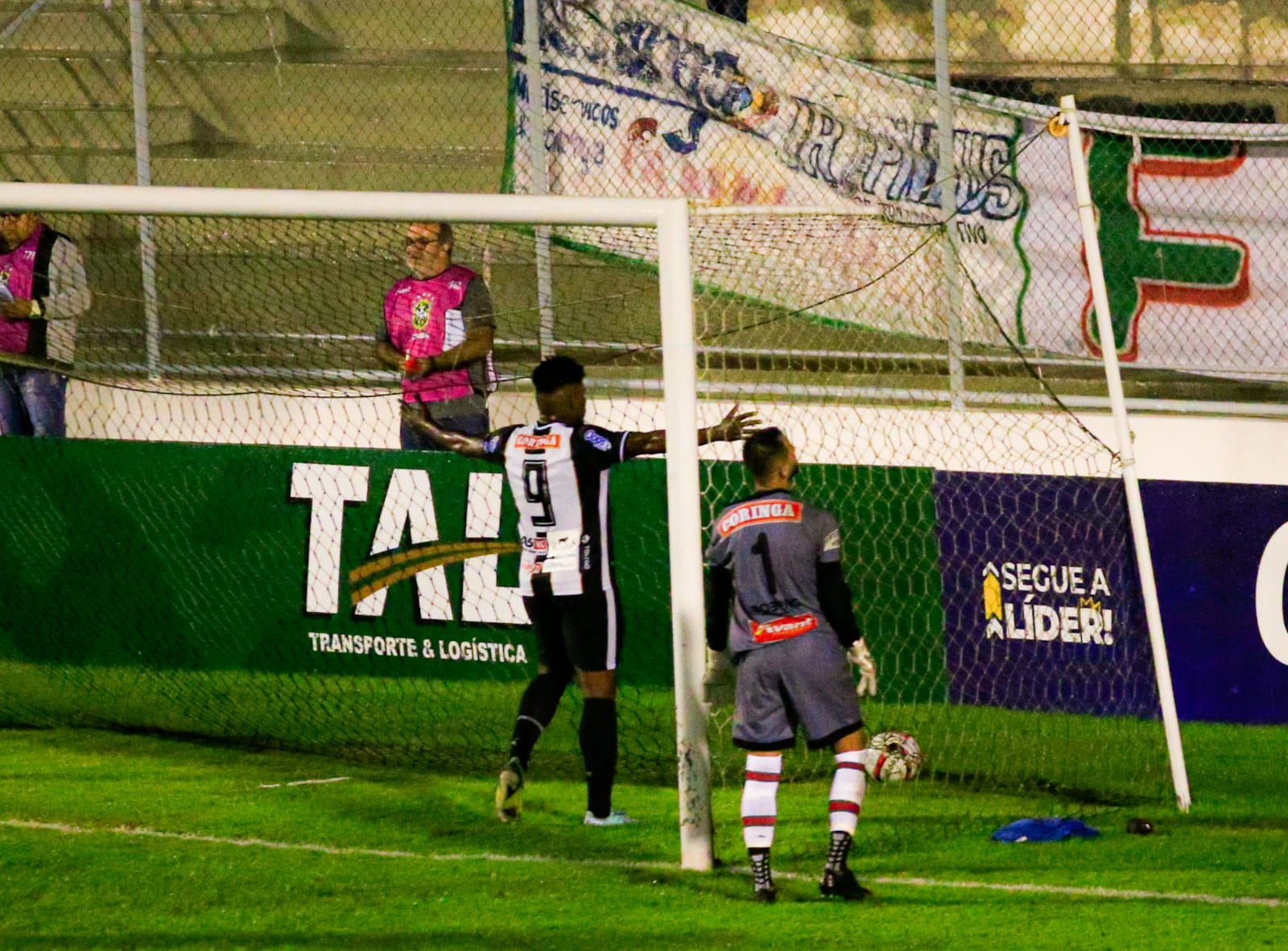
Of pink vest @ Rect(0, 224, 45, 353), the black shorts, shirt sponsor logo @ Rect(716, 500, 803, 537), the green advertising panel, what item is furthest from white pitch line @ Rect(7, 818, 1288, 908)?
pink vest @ Rect(0, 224, 45, 353)

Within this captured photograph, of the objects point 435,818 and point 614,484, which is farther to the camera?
point 614,484

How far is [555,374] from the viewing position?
23.4 feet

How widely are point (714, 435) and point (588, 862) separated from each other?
1.50m

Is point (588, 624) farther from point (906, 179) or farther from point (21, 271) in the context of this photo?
point (21, 271)

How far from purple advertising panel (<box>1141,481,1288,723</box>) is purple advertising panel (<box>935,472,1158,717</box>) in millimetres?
582

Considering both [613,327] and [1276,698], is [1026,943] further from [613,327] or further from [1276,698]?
[613,327]

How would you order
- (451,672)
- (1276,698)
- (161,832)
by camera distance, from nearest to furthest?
(161,832)
(1276,698)
(451,672)

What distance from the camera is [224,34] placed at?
1166cm

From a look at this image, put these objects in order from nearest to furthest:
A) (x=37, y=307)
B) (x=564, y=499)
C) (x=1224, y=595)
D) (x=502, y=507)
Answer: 1. (x=564, y=499)
2. (x=1224, y=595)
3. (x=502, y=507)
4. (x=37, y=307)

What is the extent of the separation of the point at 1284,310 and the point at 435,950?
620 centimetres

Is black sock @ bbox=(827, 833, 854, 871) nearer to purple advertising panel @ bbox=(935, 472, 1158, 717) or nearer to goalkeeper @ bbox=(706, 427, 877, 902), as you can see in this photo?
goalkeeper @ bbox=(706, 427, 877, 902)

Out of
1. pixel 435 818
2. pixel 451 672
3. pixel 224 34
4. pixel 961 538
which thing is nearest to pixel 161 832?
pixel 435 818

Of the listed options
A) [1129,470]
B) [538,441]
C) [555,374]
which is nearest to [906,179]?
[1129,470]

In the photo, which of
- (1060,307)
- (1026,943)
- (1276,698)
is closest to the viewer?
(1026,943)
